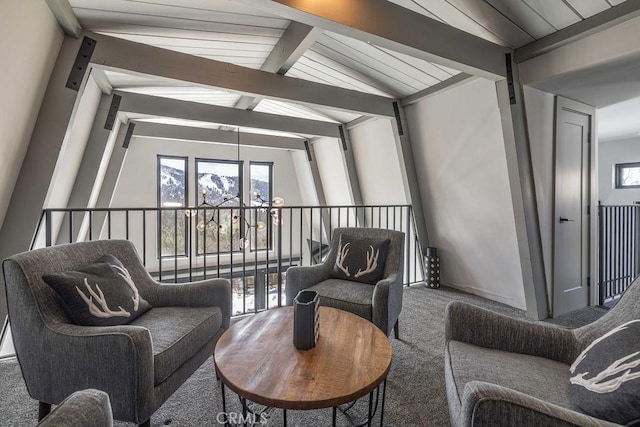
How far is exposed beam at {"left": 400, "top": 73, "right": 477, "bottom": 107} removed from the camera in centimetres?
289

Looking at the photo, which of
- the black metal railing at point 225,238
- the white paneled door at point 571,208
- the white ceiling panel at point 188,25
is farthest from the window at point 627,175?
the white ceiling panel at point 188,25

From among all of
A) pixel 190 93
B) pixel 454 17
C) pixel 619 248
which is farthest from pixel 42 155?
pixel 619 248

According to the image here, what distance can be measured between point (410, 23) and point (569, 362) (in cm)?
218

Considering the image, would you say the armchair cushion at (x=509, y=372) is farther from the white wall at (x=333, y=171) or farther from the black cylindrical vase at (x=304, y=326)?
the white wall at (x=333, y=171)

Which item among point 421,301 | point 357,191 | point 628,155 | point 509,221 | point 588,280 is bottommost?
point 421,301

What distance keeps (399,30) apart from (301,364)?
2107 millimetres

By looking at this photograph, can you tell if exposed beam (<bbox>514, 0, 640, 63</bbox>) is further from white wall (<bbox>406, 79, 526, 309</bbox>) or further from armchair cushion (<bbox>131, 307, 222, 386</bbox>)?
armchair cushion (<bbox>131, 307, 222, 386</bbox>)

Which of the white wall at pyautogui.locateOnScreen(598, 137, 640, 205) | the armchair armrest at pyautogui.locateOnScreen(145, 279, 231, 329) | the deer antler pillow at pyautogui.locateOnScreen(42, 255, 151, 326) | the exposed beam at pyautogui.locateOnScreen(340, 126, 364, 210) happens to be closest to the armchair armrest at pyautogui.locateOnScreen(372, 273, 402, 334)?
the armchair armrest at pyautogui.locateOnScreen(145, 279, 231, 329)

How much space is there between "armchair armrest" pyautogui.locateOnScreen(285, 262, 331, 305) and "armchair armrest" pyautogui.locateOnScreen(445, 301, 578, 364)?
1202 mm

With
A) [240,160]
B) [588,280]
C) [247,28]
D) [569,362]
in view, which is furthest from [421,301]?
[240,160]

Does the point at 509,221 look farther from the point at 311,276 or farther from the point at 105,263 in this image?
the point at 105,263

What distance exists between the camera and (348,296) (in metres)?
2.15

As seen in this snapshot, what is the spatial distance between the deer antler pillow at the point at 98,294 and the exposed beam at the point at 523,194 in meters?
3.07

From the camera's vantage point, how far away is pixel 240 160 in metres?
6.63
